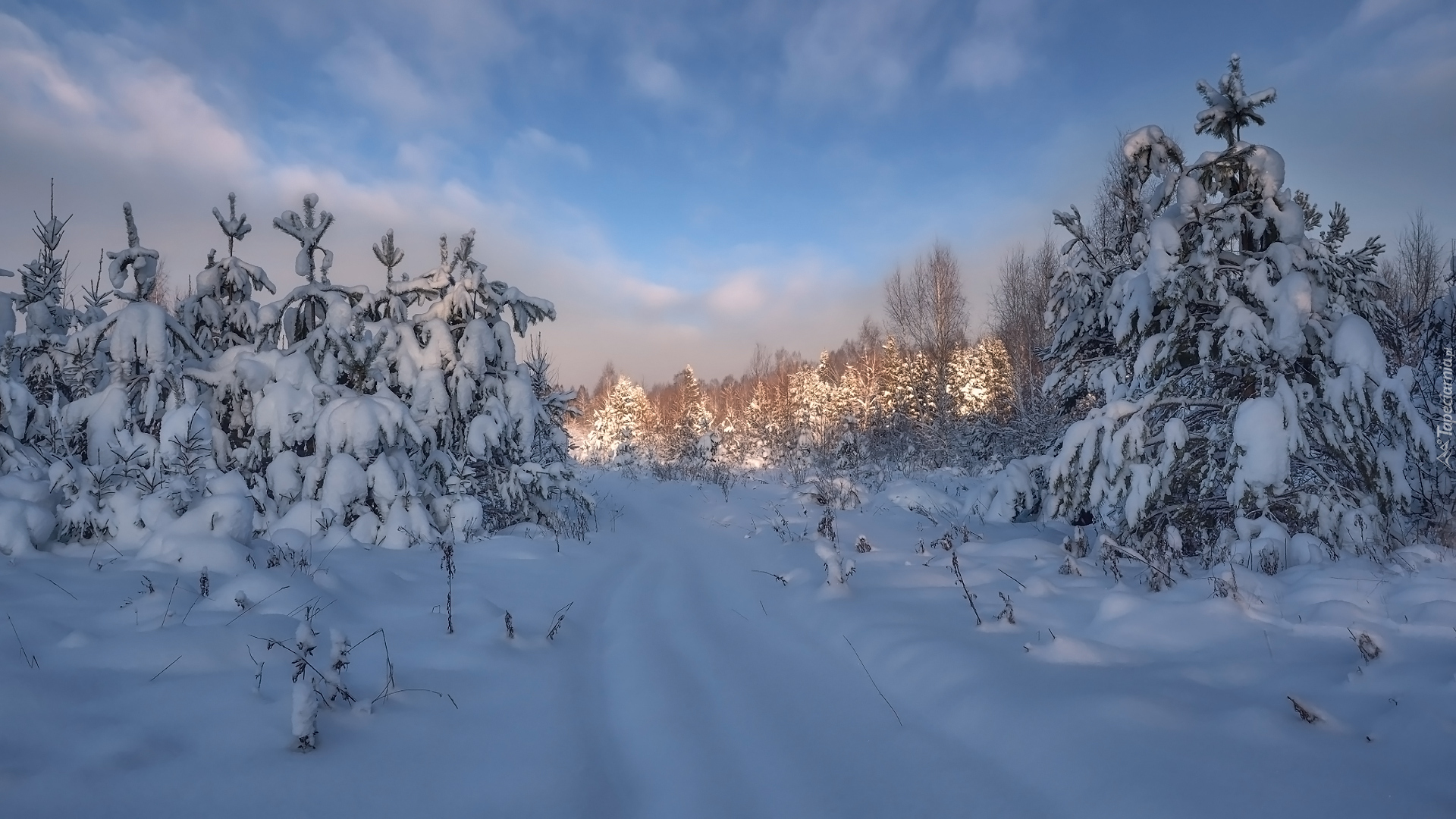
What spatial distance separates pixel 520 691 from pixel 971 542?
5.11m

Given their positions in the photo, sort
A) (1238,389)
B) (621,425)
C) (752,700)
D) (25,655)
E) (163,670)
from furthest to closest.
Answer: (621,425) → (1238,389) → (752,700) → (163,670) → (25,655)

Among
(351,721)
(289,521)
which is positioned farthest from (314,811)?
(289,521)

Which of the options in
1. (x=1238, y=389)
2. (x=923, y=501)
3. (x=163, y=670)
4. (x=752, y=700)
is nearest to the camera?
(x=163, y=670)

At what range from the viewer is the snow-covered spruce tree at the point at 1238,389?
4.65m

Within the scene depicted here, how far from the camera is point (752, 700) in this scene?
11.4 ft

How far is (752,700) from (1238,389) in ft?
18.2

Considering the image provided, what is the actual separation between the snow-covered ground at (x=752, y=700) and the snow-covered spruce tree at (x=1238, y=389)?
0.65 m

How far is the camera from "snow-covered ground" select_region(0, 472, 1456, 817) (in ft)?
7.18

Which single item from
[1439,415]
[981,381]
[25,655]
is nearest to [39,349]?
[25,655]

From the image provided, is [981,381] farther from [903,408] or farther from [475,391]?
[475,391]

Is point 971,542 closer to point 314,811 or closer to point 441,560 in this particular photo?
point 441,560

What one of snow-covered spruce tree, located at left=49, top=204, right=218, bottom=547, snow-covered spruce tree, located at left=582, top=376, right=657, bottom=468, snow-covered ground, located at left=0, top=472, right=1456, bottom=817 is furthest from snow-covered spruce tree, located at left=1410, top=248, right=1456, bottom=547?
snow-covered spruce tree, located at left=582, top=376, right=657, bottom=468

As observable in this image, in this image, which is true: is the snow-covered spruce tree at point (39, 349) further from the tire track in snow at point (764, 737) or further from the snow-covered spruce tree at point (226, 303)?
the tire track in snow at point (764, 737)

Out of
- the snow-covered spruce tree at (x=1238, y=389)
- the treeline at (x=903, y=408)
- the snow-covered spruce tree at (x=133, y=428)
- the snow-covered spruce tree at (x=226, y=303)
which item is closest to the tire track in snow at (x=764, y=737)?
the snow-covered spruce tree at (x=1238, y=389)
